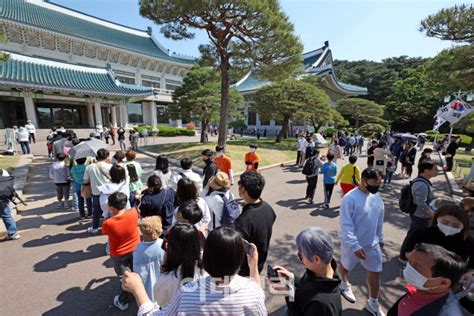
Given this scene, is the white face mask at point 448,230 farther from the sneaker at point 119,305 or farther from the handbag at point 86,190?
the handbag at point 86,190

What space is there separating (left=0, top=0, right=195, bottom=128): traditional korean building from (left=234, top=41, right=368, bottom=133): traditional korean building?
1079 cm

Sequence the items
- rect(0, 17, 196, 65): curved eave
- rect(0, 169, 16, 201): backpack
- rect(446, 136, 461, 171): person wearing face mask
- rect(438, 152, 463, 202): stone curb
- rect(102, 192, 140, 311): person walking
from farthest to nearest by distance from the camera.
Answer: rect(0, 17, 196, 65): curved eave < rect(446, 136, 461, 171): person wearing face mask < rect(438, 152, 463, 202): stone curb < rect(0, 169, 16, 201): backpack < rect(102, 192, 140, 311): person walking

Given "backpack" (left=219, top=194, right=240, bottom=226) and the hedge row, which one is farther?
the hedge row

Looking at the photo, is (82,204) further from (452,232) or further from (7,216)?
(452,232)

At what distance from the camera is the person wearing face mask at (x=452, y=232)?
2.18 meters

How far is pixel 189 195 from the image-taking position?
278 centimetres

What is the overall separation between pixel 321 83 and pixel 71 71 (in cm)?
2642

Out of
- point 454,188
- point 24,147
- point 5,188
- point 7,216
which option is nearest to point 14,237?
point 7,216

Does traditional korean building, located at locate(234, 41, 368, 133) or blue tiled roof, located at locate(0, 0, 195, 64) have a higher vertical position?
blue tiled roof, located at locate(0, 0, 195, 64)

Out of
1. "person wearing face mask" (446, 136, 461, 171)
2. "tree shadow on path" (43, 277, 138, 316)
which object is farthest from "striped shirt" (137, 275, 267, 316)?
"person wearing face mask" (446, 136, 461, 171)

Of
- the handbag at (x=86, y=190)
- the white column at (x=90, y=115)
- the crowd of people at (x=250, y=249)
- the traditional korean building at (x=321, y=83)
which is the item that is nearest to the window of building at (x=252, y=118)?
the traditional korean building at (x=321, y=83)

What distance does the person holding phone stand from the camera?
1.31 m

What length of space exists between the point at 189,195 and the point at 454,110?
13212 mm

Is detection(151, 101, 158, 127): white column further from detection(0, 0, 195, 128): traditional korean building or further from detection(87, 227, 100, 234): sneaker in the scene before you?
detection(87, 227, 100, 234): sneaker
